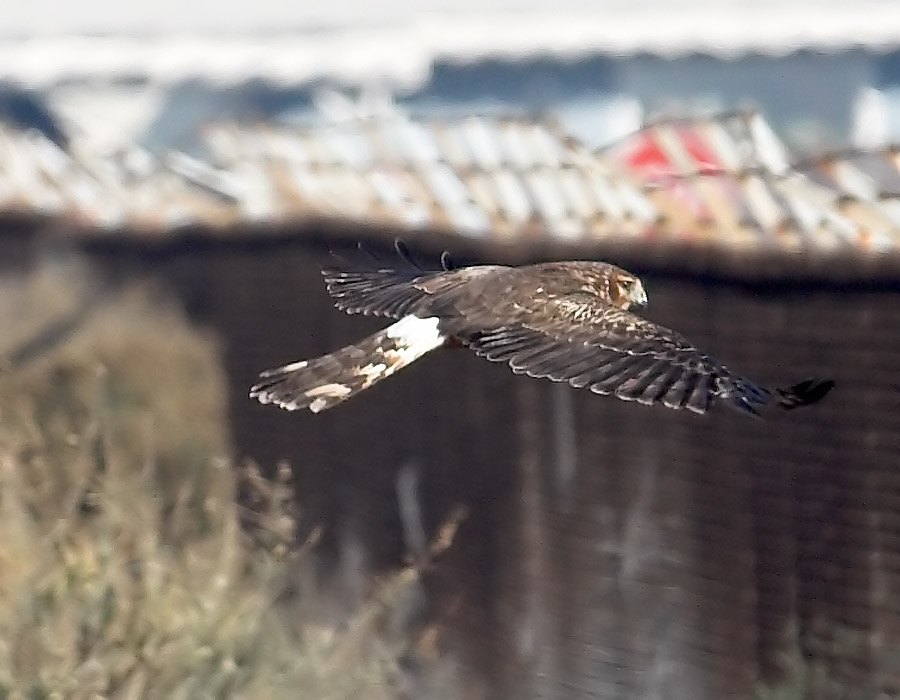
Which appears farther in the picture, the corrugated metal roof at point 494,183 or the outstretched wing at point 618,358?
the corrugated metal roof at point 494,183

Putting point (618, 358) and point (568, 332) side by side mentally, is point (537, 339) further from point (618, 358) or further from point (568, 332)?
point (618, 358)

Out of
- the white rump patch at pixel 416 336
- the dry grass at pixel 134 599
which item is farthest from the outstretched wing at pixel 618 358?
the dry grass at pixel 134 599

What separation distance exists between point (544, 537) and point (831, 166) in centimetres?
216

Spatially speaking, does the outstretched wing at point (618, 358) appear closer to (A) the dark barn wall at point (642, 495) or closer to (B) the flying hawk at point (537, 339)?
(B) the flying hawk at point (537, 339)

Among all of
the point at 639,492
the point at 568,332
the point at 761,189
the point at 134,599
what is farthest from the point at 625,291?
the point at 134,599

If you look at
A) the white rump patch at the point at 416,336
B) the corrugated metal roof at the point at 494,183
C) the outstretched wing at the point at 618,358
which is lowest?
the white rump patch at the point at 416,336

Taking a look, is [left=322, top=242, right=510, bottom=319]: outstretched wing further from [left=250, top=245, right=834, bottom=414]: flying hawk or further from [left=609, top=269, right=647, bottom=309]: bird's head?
[left=609, top=269, right=647, bottom=309]: bird's head

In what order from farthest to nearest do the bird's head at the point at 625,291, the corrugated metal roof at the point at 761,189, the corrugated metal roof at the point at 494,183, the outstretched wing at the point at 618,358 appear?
the corrugated metal roof at the point at 494,183, the corrugated metal roof at the point at 761,189, the bird's head at the point at 625,291, the outstretched wing at the point at 618,358

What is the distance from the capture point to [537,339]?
500cm

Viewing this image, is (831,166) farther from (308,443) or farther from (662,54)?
(662,54)

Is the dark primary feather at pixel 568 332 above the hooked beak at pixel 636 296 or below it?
above

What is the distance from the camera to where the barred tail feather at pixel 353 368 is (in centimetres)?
542

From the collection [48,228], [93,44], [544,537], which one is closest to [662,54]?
[93,44]

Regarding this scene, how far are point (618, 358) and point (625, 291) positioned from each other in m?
0.90
